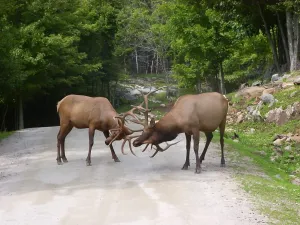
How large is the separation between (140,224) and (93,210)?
46.1 inches

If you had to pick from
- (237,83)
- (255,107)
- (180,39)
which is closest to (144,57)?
(237,83)

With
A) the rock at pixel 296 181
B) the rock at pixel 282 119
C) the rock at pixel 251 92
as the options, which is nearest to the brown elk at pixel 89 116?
the rock at pixel 296 181

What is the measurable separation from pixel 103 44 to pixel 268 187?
36768mm

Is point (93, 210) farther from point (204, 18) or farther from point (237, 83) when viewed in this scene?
point (237, 83)

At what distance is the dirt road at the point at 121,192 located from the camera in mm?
8172

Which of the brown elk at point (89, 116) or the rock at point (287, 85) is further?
the rock at point (287, 85)

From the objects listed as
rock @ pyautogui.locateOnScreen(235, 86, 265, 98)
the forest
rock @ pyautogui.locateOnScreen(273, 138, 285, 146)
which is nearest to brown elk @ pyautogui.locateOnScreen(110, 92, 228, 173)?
rock @ pyautogui.locateOnScreen(273, 138, 285, 146)

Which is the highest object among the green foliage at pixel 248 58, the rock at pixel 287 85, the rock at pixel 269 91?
the green foliage at pixel 248 58

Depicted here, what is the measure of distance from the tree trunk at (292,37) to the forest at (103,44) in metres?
0.05

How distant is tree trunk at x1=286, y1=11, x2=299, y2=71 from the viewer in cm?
2520

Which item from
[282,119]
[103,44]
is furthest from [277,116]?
[103,44]

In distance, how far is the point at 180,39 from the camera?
3400cm

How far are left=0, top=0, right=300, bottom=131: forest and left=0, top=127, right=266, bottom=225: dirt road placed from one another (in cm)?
1139

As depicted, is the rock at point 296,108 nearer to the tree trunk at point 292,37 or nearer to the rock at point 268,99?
the rock at point 268,99
